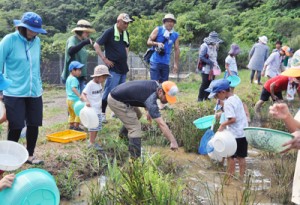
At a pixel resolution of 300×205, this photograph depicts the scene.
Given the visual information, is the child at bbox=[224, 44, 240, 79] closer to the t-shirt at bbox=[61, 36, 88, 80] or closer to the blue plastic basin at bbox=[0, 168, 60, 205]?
the t-shirt at bbox=[61, 36, 88, 80]

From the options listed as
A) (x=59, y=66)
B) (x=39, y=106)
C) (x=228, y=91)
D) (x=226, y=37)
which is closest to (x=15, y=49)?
(x=39, y=106)

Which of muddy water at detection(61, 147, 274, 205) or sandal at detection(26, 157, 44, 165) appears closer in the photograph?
muddy water at detection(61, 147, 274, 205)

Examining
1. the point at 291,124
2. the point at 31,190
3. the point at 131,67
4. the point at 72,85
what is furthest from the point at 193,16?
the point at 31,190

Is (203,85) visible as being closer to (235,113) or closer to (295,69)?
(235,113)

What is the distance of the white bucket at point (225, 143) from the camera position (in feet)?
14.8

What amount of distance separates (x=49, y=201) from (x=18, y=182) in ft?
0.97

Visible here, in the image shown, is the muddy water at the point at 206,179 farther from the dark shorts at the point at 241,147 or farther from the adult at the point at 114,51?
the adult at the point at 114,51

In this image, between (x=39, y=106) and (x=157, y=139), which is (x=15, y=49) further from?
(x=157, y=139)

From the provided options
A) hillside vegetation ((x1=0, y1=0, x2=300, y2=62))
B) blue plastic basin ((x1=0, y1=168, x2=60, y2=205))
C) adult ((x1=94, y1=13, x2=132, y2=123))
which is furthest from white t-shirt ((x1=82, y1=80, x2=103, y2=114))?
hillside vegetation ((x1=0, y1=0, x2=300, y2=62))

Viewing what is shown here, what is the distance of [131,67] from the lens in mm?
15539

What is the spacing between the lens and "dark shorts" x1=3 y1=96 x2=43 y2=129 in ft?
13.7

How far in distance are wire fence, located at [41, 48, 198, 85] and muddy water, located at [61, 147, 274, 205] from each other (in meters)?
8.67

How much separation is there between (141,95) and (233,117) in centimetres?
111

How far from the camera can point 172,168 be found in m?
4.77
